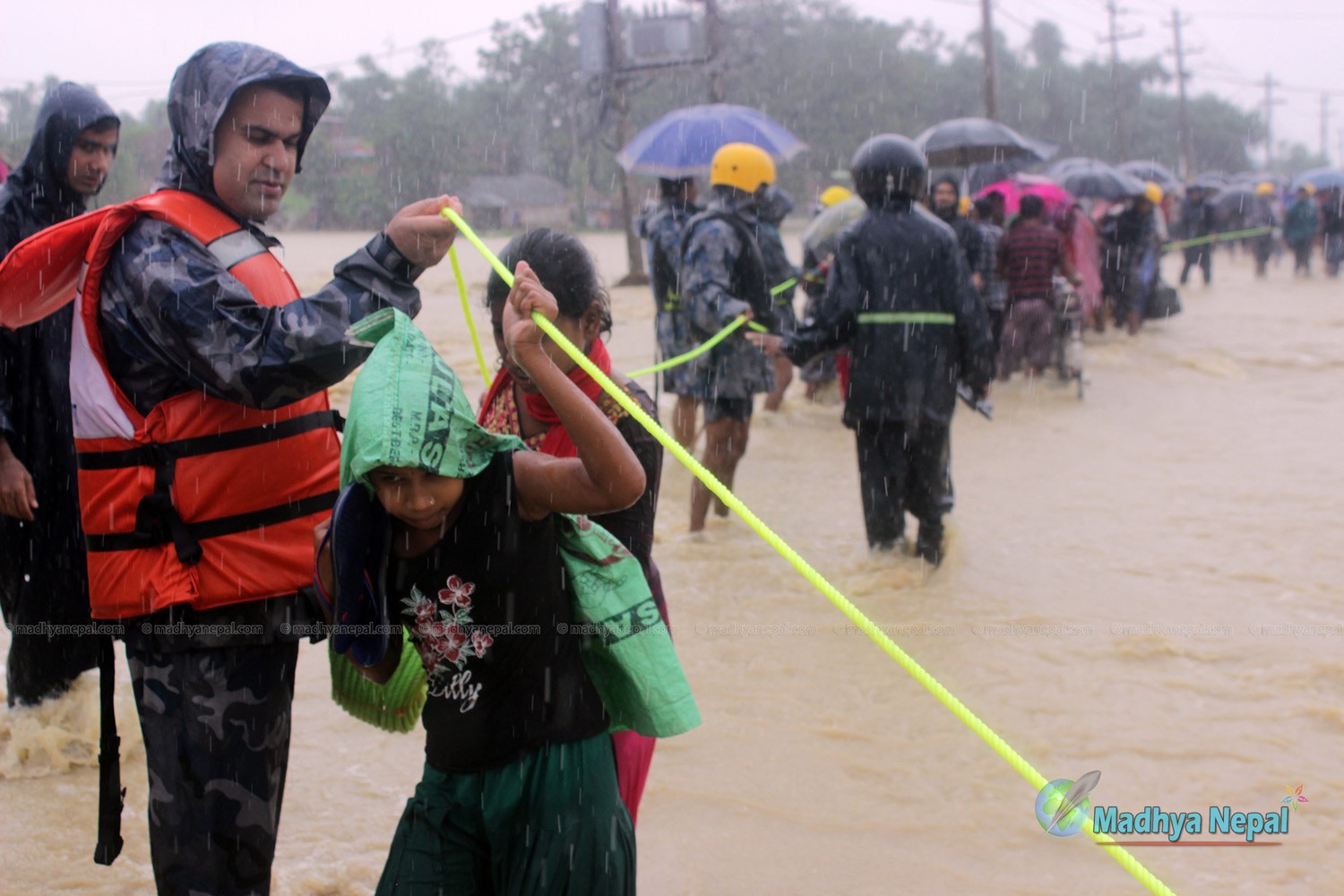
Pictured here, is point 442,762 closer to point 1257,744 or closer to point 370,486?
point 370,486

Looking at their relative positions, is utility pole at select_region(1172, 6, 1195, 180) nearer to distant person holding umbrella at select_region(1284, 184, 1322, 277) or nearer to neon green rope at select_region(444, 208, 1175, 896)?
distant person holding umbrella at select_region(1284, 184, 1322, 277)

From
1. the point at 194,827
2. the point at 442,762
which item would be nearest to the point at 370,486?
the point at 442,762

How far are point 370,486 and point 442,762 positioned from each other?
1.60 feet

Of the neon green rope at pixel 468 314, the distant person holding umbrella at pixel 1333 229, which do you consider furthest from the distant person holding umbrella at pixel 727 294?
the distant person holding umbrella at pixel 1333 229

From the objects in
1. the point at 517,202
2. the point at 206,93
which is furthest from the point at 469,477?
the point at 517,202

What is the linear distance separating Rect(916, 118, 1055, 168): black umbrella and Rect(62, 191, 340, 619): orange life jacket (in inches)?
474

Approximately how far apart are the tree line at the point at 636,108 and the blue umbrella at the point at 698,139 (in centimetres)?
2833

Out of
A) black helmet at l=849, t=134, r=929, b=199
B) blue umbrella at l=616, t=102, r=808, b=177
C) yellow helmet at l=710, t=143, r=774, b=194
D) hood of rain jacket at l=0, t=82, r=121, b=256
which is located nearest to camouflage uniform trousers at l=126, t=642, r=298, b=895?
hood of rain jacket at l=0, t=82, r=121, b=256

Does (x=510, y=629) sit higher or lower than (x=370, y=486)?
lower

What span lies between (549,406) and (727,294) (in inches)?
149

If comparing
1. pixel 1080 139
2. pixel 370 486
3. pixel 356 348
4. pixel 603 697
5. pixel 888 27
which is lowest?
pixel 603 697

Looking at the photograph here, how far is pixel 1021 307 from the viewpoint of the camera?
10.7m

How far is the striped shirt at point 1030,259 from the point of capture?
10625mm

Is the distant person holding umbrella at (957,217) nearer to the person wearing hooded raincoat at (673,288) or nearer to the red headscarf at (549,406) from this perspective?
the person wearing hooded raincoat at (673,288)
